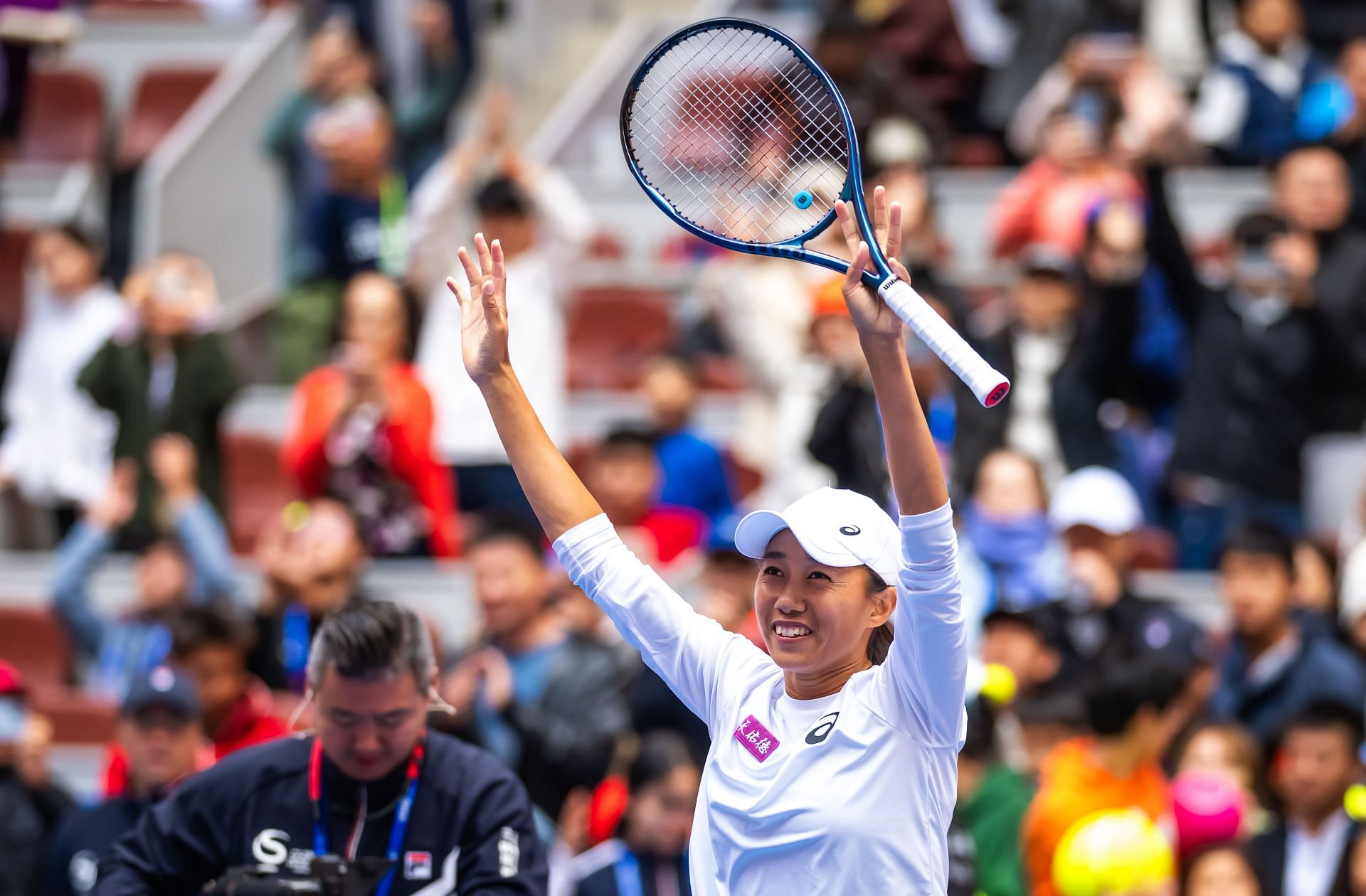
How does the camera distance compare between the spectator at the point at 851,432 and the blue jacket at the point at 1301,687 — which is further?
the spectator at the point at 851,432

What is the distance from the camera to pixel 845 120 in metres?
3.76

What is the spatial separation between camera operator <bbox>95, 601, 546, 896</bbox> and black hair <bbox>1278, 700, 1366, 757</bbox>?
9.91 ft

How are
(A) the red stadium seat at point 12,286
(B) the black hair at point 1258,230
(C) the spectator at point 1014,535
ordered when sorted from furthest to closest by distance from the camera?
1. (A) the red stadium seat at point 12,286
2. (B) the black hair at point 1258,230
3. (C) the spectator at point 1014,535

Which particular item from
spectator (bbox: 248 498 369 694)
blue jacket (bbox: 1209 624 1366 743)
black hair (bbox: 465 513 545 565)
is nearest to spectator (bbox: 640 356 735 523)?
black hair (bbox: 465 513 545 565)

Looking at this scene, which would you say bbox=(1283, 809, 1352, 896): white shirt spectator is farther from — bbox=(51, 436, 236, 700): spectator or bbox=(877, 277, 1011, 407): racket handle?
bbox=(51, 436, 236, 700): spectator

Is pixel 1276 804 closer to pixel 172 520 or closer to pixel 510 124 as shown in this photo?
pixel 172 520

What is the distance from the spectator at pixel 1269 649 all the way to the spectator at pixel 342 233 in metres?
4.36

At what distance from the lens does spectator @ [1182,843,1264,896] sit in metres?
6.02

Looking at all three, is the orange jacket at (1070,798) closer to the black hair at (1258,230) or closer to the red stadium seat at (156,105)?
the black hair at (1258,230)

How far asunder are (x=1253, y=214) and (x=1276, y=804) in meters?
3.51

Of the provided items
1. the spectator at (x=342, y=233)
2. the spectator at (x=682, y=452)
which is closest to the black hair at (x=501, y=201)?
the spectator at (x=682, y=452)

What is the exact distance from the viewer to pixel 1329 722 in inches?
254

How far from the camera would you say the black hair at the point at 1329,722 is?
21.2 ft

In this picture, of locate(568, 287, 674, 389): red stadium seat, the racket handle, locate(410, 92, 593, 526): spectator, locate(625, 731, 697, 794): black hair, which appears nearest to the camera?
the racket handle
